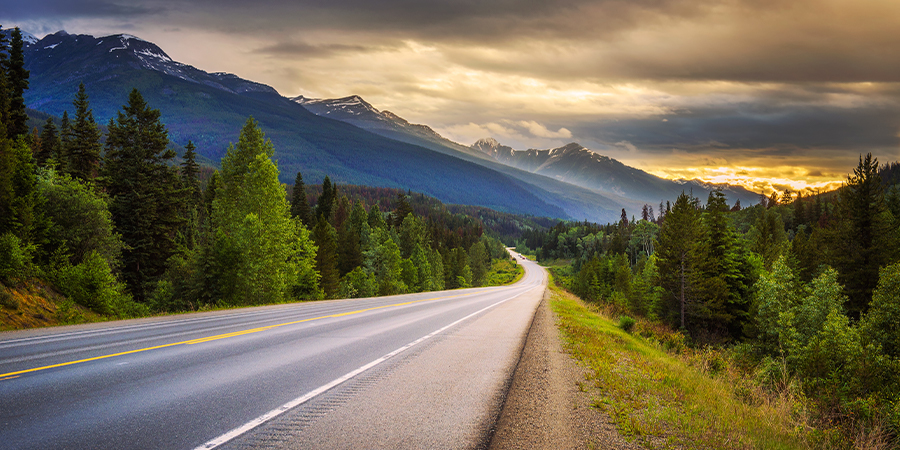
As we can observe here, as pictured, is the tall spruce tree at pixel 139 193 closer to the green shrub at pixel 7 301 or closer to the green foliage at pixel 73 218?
the green foliage at pixel 73 218

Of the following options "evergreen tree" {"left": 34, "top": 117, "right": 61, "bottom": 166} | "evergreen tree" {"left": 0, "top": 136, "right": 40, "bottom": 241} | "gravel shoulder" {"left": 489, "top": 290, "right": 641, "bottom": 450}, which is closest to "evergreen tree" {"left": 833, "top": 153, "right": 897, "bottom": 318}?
"gravel shoulder" {"left": 489, "top": 290, "right": 641, "bottom": 450}

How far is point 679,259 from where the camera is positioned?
41.3m

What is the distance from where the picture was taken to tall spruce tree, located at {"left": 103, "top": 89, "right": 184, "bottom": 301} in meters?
32.8

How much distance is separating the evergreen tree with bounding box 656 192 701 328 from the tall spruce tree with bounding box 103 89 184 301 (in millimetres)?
45741

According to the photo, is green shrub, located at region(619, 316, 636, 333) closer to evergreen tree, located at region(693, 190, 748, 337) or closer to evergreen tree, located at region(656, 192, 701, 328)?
evergreen tree, located at region(693, 190, 748, 337)

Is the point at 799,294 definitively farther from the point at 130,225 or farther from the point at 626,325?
the point at 130,225

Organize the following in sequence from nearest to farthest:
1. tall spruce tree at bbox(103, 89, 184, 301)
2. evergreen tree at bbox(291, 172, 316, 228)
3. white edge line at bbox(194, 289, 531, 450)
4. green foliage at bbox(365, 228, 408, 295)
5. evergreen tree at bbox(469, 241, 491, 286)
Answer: white edge line at bbox(194, 289, 531, 450) < tall spruce tree at bbox(103, 89, 184, 301) < green foliage at bbox(365, 228, 408, 295) < evergreen tree at bbox(291, 172, 316, 228) < evergreen tree at bbox(469, 241, 491, 286)

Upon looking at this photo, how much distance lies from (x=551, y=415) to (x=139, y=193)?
1490 inches

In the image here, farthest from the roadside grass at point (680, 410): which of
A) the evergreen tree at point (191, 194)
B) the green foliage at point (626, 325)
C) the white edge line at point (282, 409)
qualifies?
the evergreen tree at point (191, 194)

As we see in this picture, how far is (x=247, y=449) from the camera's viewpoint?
4.19m

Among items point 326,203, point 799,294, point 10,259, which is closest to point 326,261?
point 326,203

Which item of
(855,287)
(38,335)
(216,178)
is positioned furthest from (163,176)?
(855,287)

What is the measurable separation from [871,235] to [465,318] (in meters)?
41.3

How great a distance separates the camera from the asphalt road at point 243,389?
14.9 feet
